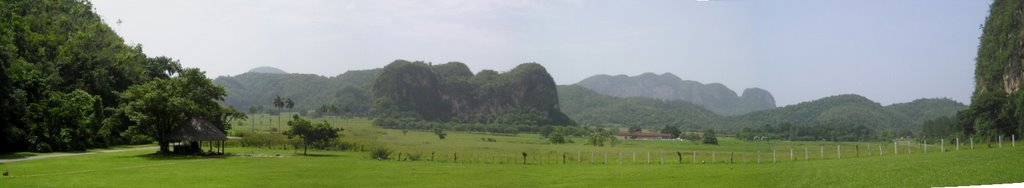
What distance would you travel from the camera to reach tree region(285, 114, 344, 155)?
32281 mm

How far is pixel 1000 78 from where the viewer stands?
35.1 metres

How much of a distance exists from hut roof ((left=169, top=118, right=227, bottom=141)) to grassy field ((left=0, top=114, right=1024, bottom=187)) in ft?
4.14

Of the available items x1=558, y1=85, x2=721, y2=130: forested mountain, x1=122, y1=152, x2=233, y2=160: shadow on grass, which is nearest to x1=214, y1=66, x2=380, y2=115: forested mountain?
x1=558, y1=85, x2=721, y2=130: forested mountain

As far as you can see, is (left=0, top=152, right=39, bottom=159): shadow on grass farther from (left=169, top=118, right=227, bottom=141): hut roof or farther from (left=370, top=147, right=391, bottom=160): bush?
(left=370, top=147, right=391, bottom=160): bush

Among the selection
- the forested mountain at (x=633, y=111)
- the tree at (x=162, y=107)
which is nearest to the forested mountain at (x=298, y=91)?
the tree at (x=162, y=107)

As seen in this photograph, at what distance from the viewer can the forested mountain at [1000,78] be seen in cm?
2972

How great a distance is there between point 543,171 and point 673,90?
41863 millimetres

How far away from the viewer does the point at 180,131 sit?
28.0 m

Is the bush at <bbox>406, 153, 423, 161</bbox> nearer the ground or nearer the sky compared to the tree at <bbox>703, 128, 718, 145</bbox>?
nearer the ground

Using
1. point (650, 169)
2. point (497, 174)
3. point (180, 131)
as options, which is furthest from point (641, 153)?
point (180, 131)

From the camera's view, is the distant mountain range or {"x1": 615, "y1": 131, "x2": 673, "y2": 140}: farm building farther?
{"x1": 615, "y1": 131, "x2": 673, "y2": 140}: farm building

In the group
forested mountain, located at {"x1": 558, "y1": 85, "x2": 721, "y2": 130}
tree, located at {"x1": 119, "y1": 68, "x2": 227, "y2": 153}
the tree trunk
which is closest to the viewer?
the tree trunk

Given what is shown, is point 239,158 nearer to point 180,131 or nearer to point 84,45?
point 180,131

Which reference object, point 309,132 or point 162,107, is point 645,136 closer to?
point 309,132
